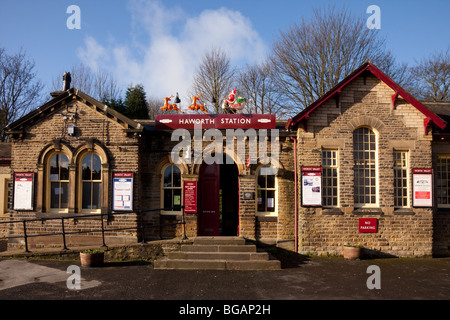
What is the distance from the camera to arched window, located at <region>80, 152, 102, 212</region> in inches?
468

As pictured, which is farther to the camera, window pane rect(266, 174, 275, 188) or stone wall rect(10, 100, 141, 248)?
window pane rect(266, 174, 275, 188)

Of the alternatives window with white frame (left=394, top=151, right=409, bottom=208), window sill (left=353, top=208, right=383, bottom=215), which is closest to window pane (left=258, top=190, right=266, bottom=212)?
window sill (left=353, top=208, right=383, bottom=215)

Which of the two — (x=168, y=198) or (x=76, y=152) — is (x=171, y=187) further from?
(x=76, y=152)

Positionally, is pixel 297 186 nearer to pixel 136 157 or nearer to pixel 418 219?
pixel 418 219

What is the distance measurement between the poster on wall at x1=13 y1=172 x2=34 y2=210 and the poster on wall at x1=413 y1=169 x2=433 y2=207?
41.6 ft

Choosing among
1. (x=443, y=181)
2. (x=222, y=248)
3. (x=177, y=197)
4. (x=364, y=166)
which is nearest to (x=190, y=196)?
(x=177, y=197)

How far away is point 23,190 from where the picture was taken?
11828 mm

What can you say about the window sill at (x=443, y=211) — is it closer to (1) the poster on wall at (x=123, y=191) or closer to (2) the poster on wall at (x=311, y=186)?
(2) the poster on wall at (x=311, y=186)

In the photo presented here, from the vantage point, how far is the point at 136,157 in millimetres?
11633

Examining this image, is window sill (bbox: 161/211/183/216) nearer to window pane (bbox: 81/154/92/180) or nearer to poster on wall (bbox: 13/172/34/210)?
window pane (bbox: 81/154/92/180)

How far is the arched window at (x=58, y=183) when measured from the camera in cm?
1198

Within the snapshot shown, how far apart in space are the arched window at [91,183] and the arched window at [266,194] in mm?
5437
